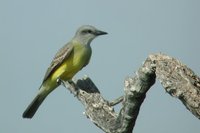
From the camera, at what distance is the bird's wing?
12395 millimetres

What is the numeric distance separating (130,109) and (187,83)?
0.82 meters

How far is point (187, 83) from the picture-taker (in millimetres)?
5953

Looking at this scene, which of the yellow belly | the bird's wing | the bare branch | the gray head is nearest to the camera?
the bare branch

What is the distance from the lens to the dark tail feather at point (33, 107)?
12.2 meters

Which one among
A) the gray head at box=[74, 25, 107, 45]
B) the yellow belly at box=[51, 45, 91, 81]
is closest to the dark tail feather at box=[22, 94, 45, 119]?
the yellow belly at box=[51, 45, 91, 81]

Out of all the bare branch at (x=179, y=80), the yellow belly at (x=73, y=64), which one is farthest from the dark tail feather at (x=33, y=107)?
the bare branch at (x=179, y=80)

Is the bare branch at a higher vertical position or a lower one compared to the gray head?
lower

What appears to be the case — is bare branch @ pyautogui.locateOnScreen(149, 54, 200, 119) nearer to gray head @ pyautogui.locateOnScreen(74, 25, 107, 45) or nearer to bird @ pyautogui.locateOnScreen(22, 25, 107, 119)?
bird @ pyautogui.locateOnScreen(22, 25, 107, 119)

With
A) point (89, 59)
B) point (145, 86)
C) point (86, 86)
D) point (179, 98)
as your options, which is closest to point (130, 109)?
point (145, 86)

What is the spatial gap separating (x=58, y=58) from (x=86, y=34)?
3.81ft

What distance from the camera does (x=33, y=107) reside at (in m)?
12.5

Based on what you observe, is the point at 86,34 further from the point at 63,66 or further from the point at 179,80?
the point at 179,80

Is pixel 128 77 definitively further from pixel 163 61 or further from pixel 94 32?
pixel 94 32

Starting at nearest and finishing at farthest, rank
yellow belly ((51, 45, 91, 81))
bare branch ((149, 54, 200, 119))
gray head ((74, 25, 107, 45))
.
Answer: bare branch ((149, 54, 200, 119)) → yellow belly ((51, 45, 91, 81)) → gray head ((74, 25, 107, 45))
